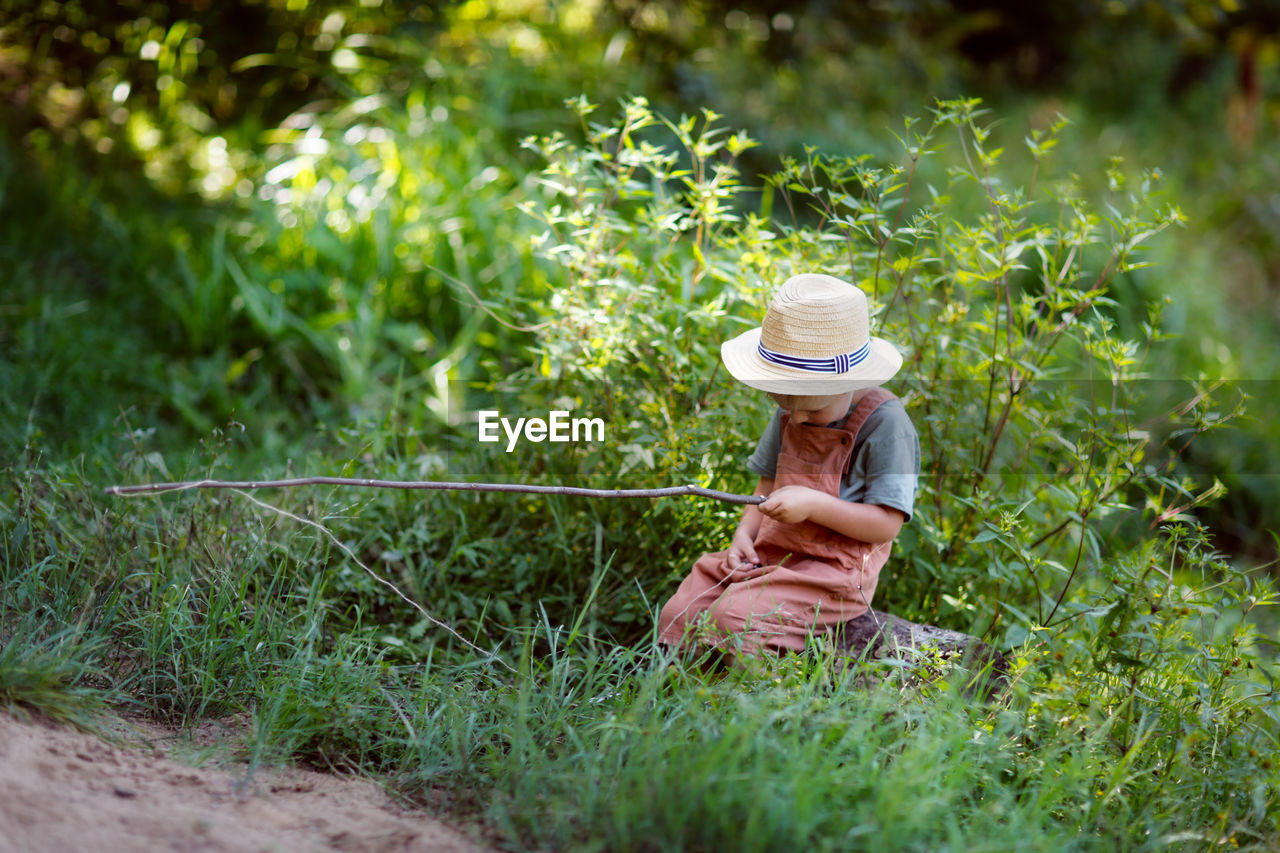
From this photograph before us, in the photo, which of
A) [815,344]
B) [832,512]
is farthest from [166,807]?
[815,344]

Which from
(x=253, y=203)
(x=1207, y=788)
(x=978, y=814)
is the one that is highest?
(x=253, y=203)

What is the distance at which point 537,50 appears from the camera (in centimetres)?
652

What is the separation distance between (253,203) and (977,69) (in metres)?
7.04

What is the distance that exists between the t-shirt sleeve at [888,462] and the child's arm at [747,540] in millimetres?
276

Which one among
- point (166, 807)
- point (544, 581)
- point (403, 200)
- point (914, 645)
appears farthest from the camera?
point (403, 200)

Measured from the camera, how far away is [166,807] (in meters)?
1.93

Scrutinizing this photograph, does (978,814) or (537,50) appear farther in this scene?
(537,50)

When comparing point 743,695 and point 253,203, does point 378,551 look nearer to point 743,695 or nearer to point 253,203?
point 743,695

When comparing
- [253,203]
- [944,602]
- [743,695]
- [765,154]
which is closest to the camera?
[743,695]

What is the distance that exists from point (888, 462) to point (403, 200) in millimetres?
3398

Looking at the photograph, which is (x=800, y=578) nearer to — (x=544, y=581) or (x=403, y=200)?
(x=544, y=581)

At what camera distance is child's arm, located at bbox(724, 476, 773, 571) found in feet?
8.56

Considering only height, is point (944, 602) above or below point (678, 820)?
below

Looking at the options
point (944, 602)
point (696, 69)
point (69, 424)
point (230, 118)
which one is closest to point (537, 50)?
point (696, 69)
